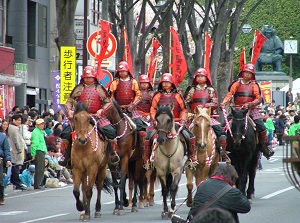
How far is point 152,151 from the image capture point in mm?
19234

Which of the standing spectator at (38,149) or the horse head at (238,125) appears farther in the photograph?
the standing spectator at (38,149)

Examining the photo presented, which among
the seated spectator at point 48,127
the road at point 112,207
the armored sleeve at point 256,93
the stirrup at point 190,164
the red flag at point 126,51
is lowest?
the road at point 112,207

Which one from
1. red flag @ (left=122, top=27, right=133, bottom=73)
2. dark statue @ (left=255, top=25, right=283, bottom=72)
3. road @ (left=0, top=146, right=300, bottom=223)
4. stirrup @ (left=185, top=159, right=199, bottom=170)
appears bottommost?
road @ (left=0, top=146, right=300, bottom=223)

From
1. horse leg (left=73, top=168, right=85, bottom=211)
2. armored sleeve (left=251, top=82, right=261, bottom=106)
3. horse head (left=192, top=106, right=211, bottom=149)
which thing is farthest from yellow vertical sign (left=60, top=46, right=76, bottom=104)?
horse leg (left=73, top=168, right=85, bottom=211)

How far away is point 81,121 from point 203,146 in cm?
243

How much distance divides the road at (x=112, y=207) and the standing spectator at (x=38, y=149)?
476 millimetres

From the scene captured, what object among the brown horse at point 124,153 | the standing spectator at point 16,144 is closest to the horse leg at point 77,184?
the brown horse at point 124,153

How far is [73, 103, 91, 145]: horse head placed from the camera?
18344 mm

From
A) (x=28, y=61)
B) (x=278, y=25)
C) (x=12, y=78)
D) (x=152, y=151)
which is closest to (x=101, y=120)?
(x=152, y=151)

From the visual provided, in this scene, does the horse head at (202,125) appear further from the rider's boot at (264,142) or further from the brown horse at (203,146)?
the rider's boot at (264,142)

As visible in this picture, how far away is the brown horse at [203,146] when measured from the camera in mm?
19547

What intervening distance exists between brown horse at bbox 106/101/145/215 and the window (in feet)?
93.9

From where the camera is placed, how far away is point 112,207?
21547 millimetres

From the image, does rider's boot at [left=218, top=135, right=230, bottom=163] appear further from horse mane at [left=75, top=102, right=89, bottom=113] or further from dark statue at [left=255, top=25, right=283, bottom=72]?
dark statue at [left=255, top=25, right=283, bottom=72]
